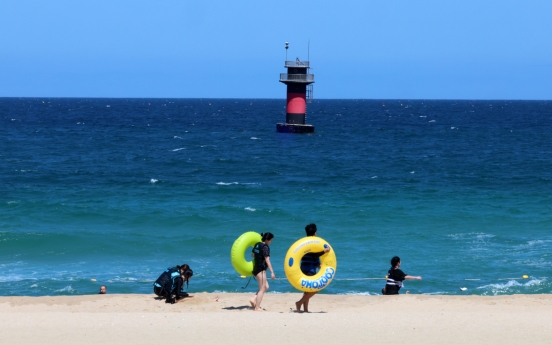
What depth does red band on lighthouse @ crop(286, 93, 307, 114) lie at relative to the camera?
60312 millimetres

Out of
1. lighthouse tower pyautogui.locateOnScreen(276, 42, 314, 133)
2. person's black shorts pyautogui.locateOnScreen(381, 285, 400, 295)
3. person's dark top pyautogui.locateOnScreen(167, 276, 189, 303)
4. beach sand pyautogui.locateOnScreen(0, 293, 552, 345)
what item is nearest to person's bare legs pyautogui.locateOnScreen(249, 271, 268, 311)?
beach sand pyautogui.locateOnScreen(0, 293, 552, 345)

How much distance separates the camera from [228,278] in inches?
774

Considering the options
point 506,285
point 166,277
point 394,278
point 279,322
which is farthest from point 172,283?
point 506,285

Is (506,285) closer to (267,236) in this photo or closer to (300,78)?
(267,236)

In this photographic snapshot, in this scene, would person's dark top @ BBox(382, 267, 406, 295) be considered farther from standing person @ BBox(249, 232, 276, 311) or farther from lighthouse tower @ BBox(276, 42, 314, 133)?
lighthouse tower @ BBox(276, 42, 314, 133)

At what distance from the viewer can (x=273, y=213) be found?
29.5 meters

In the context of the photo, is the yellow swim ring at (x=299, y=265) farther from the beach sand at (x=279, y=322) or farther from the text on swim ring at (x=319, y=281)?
the beach sand at (x=279, y=322)

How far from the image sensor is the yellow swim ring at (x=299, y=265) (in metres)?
12.4

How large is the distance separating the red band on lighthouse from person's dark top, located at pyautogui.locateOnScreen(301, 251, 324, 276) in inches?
1895

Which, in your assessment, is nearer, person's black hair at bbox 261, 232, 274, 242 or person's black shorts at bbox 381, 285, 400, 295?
person's black hair at bbox 261, 232, 274, 242

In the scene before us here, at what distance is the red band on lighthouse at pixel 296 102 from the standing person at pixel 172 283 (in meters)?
45.8

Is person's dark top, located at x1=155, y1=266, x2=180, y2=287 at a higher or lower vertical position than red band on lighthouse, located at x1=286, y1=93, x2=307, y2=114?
lower

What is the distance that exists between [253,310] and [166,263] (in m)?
8.49

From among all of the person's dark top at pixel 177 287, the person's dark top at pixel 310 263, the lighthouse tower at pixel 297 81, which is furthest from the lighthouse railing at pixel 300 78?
the person's dark top at pixel 310 263
